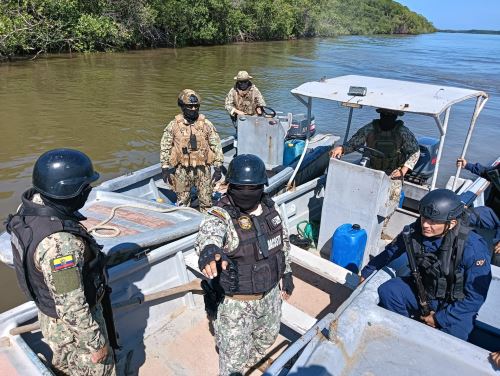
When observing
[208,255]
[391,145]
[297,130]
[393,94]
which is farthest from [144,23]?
[208,255]

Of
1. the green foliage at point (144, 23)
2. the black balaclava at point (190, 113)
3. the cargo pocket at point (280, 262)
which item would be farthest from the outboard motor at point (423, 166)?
the green foliage at point (144, 23)

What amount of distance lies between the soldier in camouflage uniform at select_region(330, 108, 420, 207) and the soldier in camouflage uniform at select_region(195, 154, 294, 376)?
7.53 feet

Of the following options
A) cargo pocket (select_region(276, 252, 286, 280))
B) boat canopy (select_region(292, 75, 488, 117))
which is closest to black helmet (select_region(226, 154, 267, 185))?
cargo pocket (select_region(276, 252, 286, 280))

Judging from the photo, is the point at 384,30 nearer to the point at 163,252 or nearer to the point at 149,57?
the point at 149,57

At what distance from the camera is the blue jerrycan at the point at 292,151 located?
6.70 metres

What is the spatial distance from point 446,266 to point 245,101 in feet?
17.5

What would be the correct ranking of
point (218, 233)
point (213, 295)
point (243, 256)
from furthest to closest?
point (213, 295) → point (243, 256) → point (218, 233)

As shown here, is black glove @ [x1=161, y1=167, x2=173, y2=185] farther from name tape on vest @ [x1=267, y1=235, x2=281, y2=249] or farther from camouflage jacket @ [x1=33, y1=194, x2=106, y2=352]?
camouflage jacket @ [x1=33, y1=194, x2=106, y2=352]

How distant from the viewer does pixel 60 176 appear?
201 centimetres

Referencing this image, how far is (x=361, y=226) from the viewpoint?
4641 millimetres

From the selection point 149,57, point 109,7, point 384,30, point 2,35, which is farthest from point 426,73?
point 384,30

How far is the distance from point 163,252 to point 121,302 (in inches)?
23.0

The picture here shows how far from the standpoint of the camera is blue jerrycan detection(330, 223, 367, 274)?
438cm

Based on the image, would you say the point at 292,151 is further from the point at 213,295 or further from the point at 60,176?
the point at 60,176
